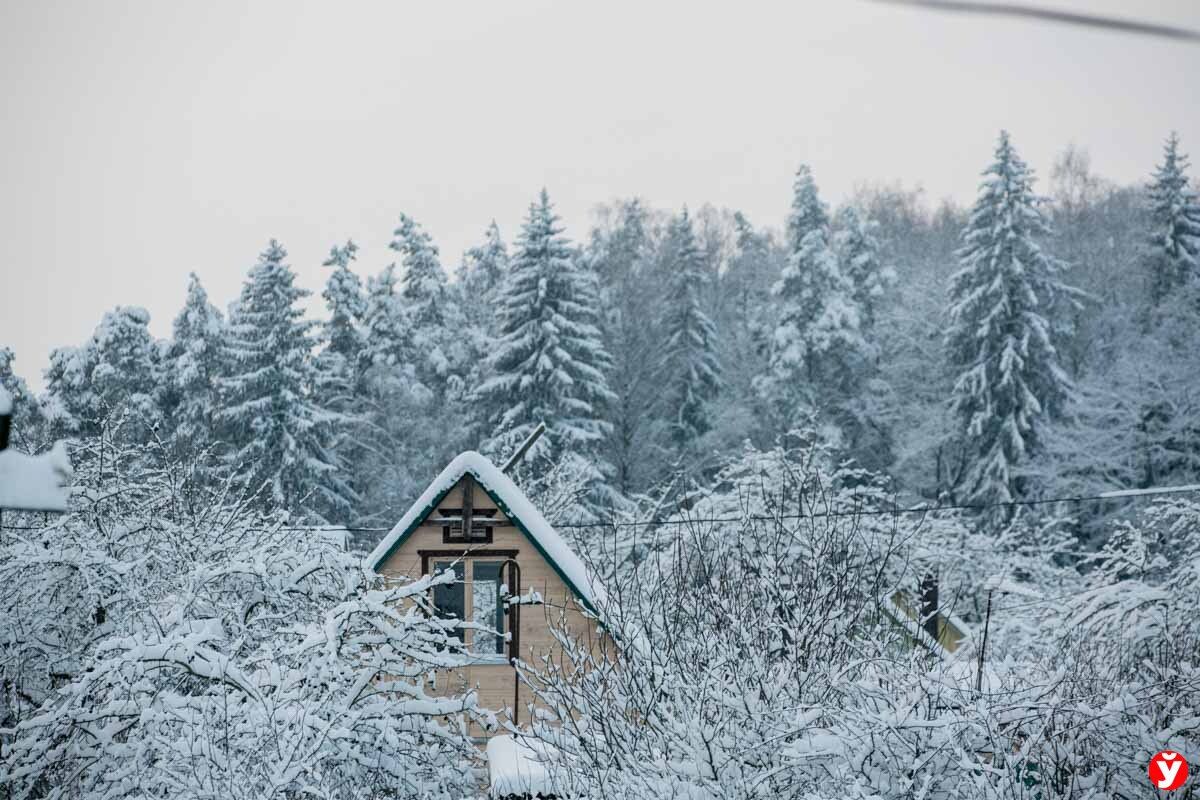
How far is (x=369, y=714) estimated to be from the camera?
7836 millimetres

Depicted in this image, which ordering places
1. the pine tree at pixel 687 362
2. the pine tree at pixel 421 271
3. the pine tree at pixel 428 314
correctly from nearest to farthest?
the pine tree at pixel 687 362 → the pine tree at pixel 428 314 → the pine tree at pixel 421 271

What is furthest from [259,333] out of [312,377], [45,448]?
[45,448]

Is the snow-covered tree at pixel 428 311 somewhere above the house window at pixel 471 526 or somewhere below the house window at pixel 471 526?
above

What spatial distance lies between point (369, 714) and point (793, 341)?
30754mm

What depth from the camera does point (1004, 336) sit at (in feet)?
107

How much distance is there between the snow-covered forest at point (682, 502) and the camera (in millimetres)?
7309

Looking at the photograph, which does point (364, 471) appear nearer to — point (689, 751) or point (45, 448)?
point (45, 448)

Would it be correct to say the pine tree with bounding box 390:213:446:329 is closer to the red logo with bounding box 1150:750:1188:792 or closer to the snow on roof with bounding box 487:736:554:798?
the snow on roof with bounding box 487:736:554:798

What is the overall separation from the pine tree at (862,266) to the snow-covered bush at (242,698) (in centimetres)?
3318

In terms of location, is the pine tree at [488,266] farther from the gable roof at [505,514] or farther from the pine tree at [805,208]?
the gable roof at [505,514]

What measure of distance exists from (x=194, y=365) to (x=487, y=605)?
24.6 metres

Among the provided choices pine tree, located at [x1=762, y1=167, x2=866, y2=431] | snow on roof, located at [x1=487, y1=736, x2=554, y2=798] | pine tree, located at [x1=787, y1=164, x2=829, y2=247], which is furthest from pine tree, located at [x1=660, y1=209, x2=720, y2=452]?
snow on roof, located at [x1=487, y1=736, x2=554, y2=798]

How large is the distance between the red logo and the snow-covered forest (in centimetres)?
15

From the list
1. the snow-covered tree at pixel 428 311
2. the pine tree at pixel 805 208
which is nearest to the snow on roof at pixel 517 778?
the snow-covered tree at pixel 428 311
